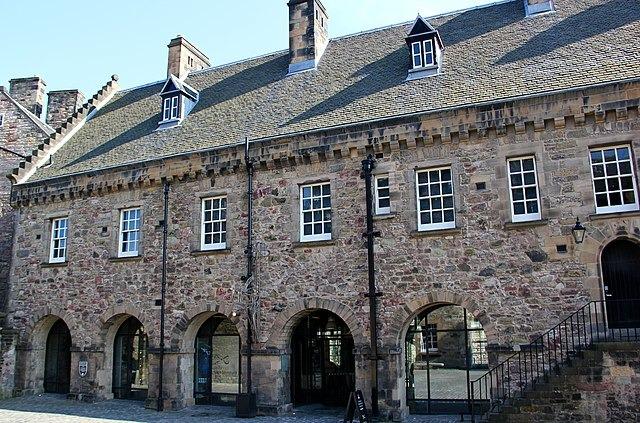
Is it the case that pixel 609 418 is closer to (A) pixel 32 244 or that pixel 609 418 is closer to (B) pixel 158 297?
(B) pixel 158 297

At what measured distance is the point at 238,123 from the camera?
18922mm

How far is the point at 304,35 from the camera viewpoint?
20.6 meters

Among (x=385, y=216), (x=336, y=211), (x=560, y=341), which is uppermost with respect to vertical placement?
(x=336, y=211)

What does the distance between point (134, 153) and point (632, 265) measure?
1486cm

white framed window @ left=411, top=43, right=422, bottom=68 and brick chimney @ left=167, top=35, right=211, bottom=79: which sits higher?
brick chimney @ left=167, top=35, right=211, bottom=79

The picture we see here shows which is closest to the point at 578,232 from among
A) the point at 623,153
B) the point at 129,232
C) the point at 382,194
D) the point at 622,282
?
the point at 622,282

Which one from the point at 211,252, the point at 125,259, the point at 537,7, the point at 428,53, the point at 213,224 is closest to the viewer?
the point at 211,252

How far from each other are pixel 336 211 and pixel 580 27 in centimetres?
858

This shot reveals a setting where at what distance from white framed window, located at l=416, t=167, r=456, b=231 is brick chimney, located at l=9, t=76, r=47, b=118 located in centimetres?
2185

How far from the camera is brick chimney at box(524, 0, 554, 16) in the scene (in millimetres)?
18219

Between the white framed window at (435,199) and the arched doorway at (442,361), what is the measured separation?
85.6 inches

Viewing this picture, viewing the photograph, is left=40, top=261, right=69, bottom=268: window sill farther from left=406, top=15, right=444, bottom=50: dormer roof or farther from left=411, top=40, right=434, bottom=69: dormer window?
left=406, top=15, right=444, bottom=50: dormer roof

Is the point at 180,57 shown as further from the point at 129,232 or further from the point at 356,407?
the point at 356,407

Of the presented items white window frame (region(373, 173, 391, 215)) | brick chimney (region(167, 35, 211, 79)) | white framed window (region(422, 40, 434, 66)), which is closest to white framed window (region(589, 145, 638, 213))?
white window frame (region(373, 173, 391, 215))
